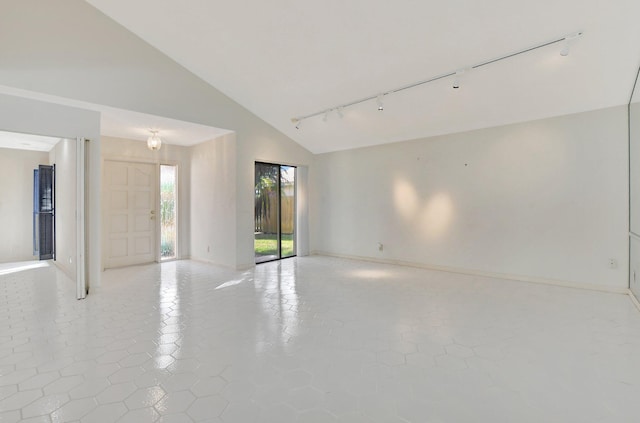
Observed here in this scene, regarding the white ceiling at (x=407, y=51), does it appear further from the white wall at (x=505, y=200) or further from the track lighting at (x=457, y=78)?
the white wall at (x=505, y=200)

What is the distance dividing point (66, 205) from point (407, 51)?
552cm

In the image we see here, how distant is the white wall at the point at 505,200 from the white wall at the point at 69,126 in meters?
4.59

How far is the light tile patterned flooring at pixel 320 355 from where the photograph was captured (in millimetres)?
1845

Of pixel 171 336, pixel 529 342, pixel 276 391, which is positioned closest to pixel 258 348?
pixel 276 391

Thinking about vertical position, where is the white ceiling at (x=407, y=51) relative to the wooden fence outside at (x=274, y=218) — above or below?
above

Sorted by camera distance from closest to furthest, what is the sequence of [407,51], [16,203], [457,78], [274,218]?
[407,51]
[457,78]
[16,203]
[274,218]

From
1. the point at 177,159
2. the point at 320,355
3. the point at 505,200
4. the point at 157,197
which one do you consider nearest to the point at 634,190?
the point at 505,200

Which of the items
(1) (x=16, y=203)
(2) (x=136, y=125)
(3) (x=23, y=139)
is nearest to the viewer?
(3) (x=23, y=139)

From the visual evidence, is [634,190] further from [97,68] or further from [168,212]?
[168,212]

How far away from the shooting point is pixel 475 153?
5.26 metres

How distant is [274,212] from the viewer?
22.6 ft

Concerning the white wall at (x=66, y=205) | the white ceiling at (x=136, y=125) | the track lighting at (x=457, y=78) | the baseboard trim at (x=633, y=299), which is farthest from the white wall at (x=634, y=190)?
the white wall at (x=66, y=205)

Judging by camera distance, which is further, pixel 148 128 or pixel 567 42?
pixel 148 128

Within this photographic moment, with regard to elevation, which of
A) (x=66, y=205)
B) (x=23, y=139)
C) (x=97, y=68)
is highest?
(x=97, y=68)
